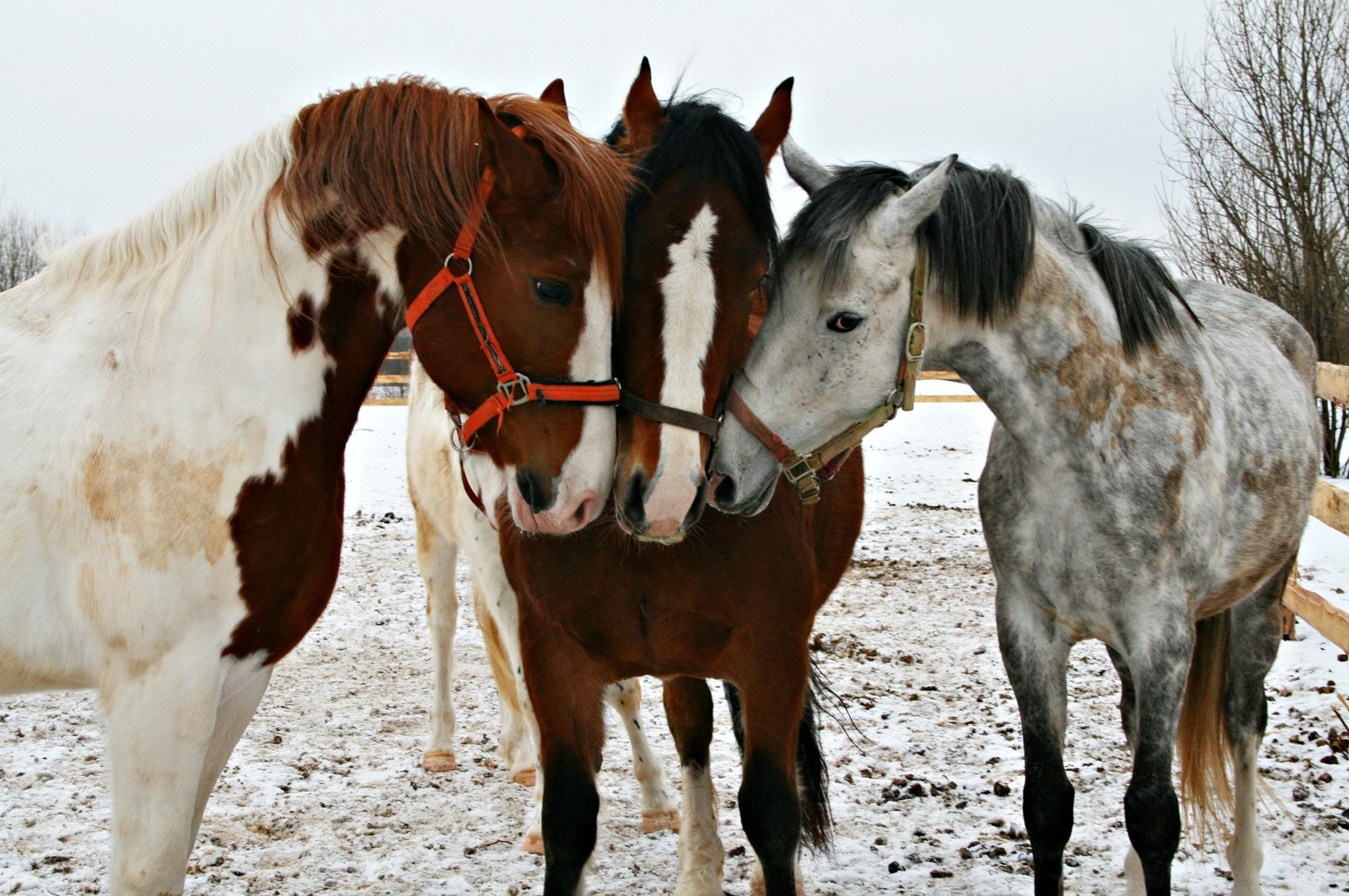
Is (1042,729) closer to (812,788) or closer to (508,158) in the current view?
(812,788)

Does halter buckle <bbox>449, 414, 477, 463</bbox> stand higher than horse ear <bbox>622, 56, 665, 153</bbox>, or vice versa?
horse ear <bbox>622, 56, 665, 153</bbox>

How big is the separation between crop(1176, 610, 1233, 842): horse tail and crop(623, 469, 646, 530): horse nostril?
2.41 m

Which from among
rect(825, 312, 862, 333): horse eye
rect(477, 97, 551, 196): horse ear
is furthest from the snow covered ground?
rect(477, 97, 551, 196): horse ear

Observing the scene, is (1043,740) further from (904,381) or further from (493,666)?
(493,666)

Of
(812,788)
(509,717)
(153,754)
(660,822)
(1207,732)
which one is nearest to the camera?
(153,754)

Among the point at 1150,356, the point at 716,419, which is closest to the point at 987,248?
the point at 1150,356

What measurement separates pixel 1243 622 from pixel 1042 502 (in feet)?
4.61

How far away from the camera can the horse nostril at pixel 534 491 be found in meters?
2.29

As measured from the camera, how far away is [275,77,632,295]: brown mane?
2312mm

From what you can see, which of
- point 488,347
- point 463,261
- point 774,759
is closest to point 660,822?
point 774,759

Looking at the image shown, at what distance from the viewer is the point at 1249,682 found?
3.72m

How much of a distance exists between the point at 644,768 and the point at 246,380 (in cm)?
247

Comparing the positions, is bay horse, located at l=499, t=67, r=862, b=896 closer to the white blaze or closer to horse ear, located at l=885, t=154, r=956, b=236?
the white blaze

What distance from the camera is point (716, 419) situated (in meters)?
2.54
